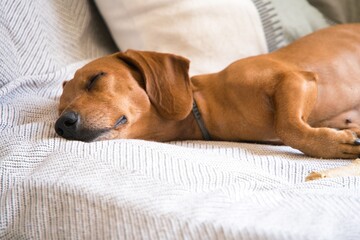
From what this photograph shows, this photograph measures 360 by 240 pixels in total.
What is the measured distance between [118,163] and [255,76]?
2.28 ft

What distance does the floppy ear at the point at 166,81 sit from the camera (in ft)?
5.12

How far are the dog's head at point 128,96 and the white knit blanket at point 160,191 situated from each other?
0.13 m

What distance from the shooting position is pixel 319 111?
1.70 m

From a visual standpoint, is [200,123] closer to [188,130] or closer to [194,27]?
[188,130]

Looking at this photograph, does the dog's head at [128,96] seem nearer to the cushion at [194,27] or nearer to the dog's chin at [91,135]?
the dog's chin at [91,135]

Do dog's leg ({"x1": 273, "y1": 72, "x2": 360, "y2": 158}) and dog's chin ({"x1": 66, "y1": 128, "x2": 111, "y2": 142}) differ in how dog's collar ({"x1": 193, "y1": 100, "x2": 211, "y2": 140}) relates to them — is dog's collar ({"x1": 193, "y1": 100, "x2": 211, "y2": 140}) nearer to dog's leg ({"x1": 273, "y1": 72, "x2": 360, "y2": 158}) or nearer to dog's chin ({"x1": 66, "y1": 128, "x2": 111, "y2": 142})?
dog's leg ({"x1": 273, "y1": 72, "x2": 360, "y2": 158})

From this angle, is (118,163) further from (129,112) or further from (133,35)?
(133,35)

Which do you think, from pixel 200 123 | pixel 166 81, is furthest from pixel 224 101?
pixel 166 81

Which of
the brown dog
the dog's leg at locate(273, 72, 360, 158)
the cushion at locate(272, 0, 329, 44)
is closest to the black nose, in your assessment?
the brown dog

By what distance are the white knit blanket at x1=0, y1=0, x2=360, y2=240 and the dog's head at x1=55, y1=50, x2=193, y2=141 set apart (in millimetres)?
126

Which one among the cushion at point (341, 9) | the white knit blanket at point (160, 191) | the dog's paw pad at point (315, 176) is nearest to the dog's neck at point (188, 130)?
the white knit blanket at point (160, 191)

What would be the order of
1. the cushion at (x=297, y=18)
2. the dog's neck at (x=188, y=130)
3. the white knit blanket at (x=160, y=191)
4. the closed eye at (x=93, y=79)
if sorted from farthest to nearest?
the cushion at (x=297, y=18), the dog's neck at (x=188, y=130), the closed eye at (x=93, y=79), the white knit blanket at (x=160, y=191)

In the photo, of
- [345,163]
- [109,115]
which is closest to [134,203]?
[109,115]

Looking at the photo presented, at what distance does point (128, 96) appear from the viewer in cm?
150
